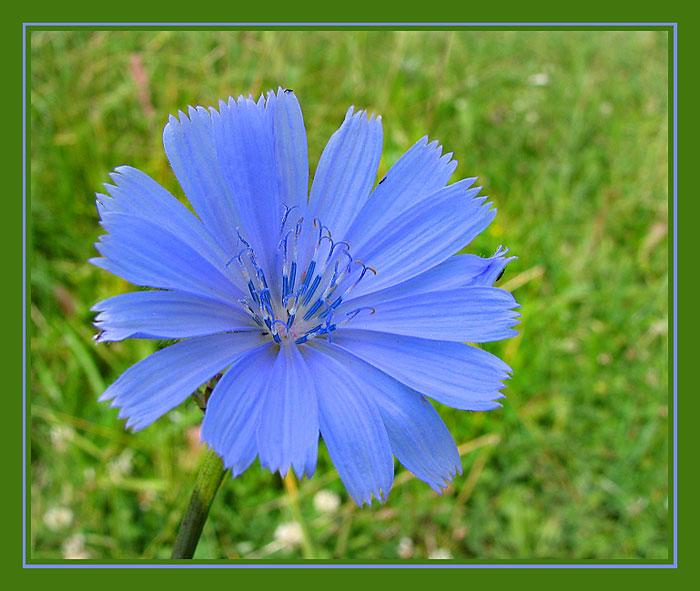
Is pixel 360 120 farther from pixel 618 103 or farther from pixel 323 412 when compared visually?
pixel 618 103

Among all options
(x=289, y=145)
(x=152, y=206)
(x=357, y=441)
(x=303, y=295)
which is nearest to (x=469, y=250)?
(x=303, y=295)

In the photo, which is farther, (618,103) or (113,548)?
(618,103)

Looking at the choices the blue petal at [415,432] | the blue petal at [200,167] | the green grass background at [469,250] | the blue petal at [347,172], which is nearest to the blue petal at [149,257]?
the blue petal at [200,167]

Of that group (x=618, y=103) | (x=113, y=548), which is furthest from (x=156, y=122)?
(x=618, y=103)

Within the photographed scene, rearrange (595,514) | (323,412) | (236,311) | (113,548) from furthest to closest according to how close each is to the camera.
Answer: (595,514) < (113,548) < (236,311) < (323,412)

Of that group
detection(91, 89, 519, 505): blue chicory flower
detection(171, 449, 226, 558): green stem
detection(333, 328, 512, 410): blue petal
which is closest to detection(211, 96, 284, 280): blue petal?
detection(91, 89, 519, 505): blue chicory flower

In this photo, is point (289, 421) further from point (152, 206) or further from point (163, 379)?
point (152, 206)
